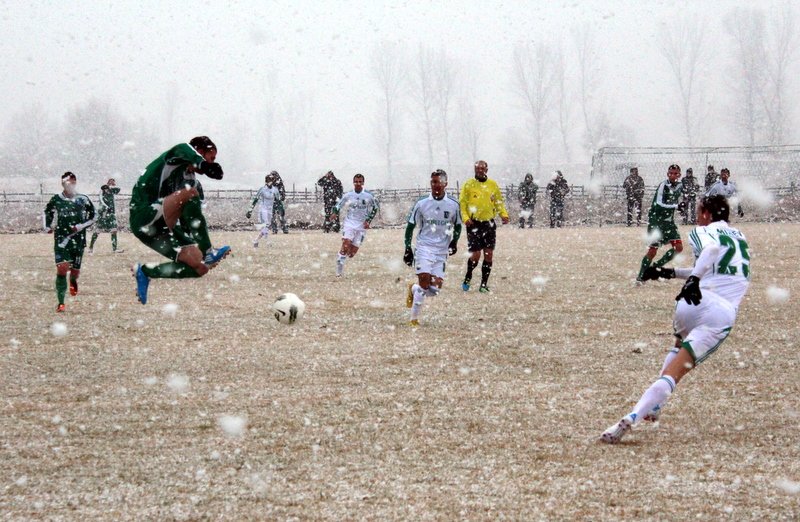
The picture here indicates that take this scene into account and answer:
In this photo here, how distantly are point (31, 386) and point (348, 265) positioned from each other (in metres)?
11.7

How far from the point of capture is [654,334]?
31.5ft

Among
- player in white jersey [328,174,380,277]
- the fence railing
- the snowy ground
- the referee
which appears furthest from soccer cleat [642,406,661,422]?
the fence railing

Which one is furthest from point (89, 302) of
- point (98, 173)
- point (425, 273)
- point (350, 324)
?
point (98, 173)

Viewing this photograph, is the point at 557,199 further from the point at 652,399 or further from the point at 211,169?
the point at 652,399

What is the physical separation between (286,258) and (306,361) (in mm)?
12812

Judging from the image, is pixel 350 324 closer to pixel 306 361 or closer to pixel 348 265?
pixel 306 361

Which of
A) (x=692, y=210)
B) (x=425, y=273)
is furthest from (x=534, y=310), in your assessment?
(x=692, y=210)

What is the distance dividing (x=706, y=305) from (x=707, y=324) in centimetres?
13

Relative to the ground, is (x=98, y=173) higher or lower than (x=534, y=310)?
higher

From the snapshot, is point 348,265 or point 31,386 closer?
point 31,386

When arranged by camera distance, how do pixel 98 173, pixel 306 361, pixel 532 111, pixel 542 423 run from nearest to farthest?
pixel 542 423 → pixel 306 361 → pixel 532 111 → pixel 98 173

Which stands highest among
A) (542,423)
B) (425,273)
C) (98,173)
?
(98,173)

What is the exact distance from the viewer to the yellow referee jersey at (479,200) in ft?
45.0

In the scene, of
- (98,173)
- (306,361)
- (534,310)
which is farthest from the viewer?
(98,173)
